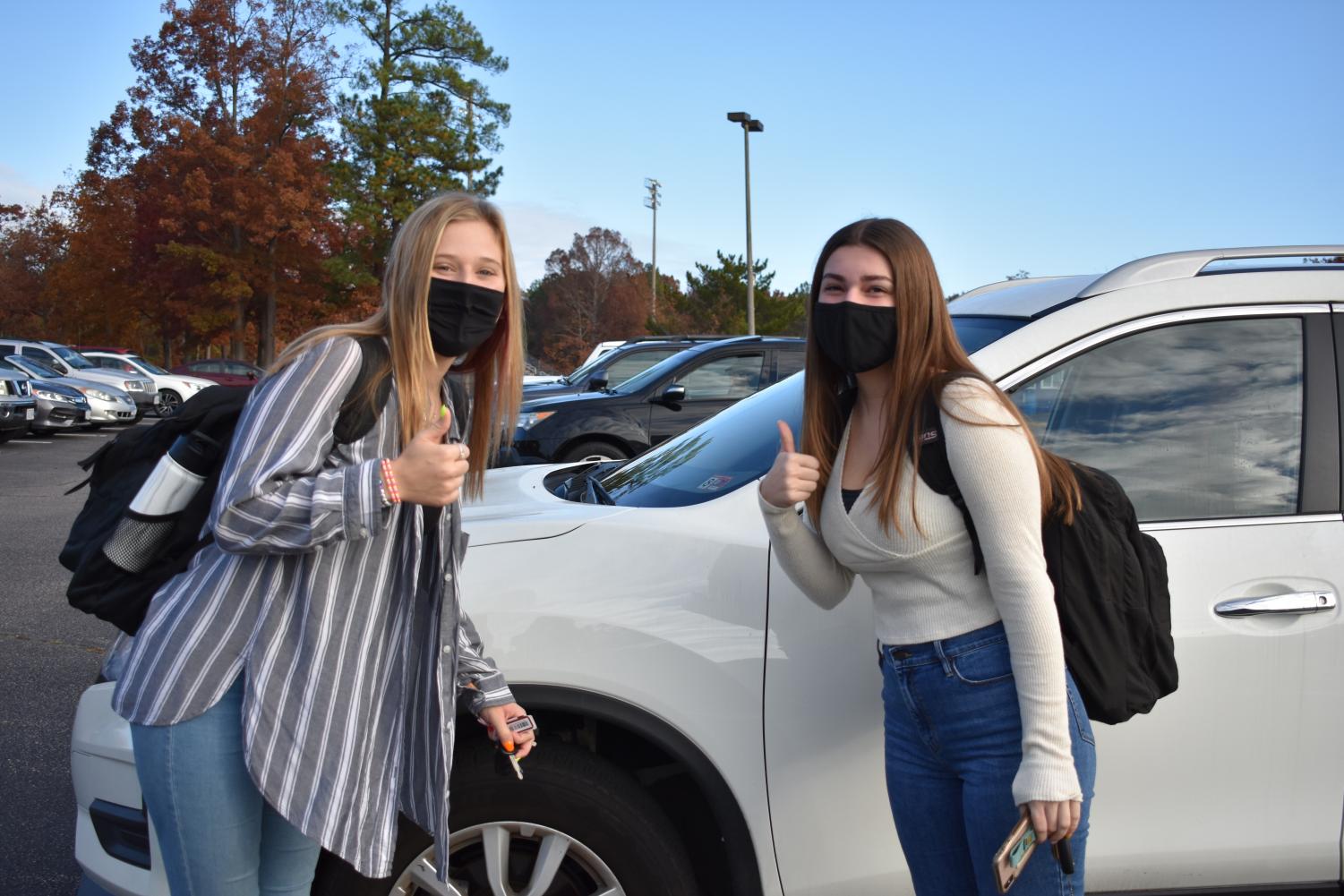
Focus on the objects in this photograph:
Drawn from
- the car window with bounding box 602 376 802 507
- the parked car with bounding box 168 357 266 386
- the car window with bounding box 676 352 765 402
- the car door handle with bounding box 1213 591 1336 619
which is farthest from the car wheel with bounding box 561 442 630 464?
the parked car with bounding box 168 357 266 386

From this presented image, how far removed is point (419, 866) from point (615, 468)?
153 cm

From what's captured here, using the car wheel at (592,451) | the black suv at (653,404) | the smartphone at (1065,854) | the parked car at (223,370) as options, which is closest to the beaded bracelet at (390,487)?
the smartphone at (1065,854)

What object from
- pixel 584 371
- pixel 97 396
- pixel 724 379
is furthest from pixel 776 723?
pixel 97 396

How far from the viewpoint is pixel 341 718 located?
5.73 ft

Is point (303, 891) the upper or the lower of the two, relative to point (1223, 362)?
lower

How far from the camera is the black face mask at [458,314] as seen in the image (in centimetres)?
184

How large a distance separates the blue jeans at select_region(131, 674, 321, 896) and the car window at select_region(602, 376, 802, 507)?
1.15m

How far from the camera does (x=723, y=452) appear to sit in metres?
2.88

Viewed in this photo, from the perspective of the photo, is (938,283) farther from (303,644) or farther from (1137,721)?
(303,644)

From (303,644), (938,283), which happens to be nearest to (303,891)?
(303,644)

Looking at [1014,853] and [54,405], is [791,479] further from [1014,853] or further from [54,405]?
[54,405]

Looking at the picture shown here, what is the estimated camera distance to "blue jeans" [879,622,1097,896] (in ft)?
5.59

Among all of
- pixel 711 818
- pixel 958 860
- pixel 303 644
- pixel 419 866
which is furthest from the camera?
pixel 711 818

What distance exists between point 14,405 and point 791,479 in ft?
56.2
